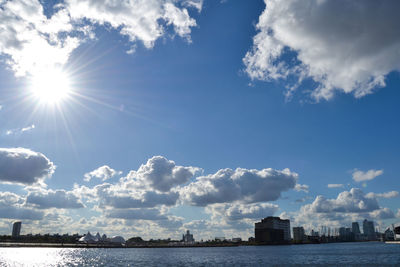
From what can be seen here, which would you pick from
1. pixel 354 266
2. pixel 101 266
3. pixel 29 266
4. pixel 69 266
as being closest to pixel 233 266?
pixel 354 266

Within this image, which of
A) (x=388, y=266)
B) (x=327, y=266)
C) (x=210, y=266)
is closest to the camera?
(x=388, y=266)

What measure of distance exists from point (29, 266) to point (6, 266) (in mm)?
8568

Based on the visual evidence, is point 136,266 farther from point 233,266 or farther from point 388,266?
point 388,266

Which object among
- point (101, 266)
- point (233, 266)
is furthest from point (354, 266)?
point (101, 266)

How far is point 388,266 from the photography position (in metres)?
112

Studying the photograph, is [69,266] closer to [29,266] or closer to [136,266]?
[29,266]

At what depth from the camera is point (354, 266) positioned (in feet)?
379

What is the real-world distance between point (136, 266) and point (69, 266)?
1064 inches

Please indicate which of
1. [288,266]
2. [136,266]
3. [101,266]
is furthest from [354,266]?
[101,266]

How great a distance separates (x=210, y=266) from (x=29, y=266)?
7102cm

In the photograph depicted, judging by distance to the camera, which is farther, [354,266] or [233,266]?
[233,266]

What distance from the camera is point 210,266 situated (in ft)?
420

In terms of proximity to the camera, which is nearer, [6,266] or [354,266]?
[354,266]

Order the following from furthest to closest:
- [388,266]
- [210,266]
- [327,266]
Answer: [210,266] → [327,266] → [388,266]
